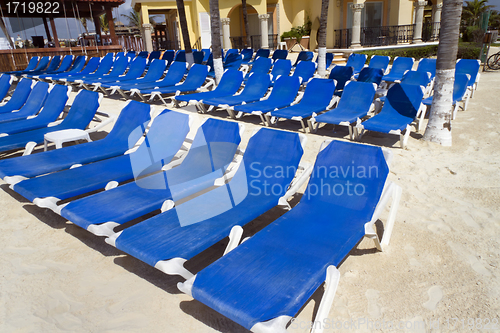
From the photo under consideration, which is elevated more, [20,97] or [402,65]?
[20,97]

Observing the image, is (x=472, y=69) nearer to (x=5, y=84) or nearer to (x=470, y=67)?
(x=470, y=67)

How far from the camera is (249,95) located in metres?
7.93

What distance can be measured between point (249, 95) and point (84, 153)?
13.3 feet

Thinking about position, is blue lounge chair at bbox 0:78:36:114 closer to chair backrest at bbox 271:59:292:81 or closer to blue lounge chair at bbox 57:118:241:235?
blue lounge chair at bbox 57:118:241:235

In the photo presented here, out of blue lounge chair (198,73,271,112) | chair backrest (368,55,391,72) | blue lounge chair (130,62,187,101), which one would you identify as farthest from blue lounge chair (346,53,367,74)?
blue lounge chair (130,62,187,101)

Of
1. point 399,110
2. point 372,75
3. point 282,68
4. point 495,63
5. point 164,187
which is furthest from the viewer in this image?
point 495,63

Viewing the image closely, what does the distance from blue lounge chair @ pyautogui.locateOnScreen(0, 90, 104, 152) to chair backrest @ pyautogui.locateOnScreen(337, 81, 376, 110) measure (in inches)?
168

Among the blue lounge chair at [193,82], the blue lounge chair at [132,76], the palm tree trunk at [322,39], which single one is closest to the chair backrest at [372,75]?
the palm tree trunk at [322,39]

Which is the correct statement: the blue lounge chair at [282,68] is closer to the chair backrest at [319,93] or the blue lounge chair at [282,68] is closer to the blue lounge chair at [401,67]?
the blue lounge chair at [401,67]

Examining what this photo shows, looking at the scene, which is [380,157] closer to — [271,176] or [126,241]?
[271,176]

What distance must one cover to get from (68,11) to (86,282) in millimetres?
18711

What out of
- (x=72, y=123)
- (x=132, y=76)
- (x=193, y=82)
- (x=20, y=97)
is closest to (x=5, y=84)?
(x=20, y=97)

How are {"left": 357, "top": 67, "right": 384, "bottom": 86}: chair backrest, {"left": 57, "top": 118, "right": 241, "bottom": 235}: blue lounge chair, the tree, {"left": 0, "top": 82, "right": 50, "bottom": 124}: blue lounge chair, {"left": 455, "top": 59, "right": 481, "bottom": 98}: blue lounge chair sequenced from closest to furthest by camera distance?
1. {"left": 57, "top": 118, "right": 241, "bottom": 235}: blue lounge chair
2. the tree
3. {"left": 0, "top": 82, "right": 50, "bottom": 124}: blue lounge chair
4. {"left": 357, "top": 67, "right": 384, "bottom": 86}: chair backrest
5. {"left": 455, "top": 59, "right": 481, "bottom": 98}: blue lounge chair

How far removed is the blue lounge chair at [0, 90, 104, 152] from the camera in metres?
5.18
